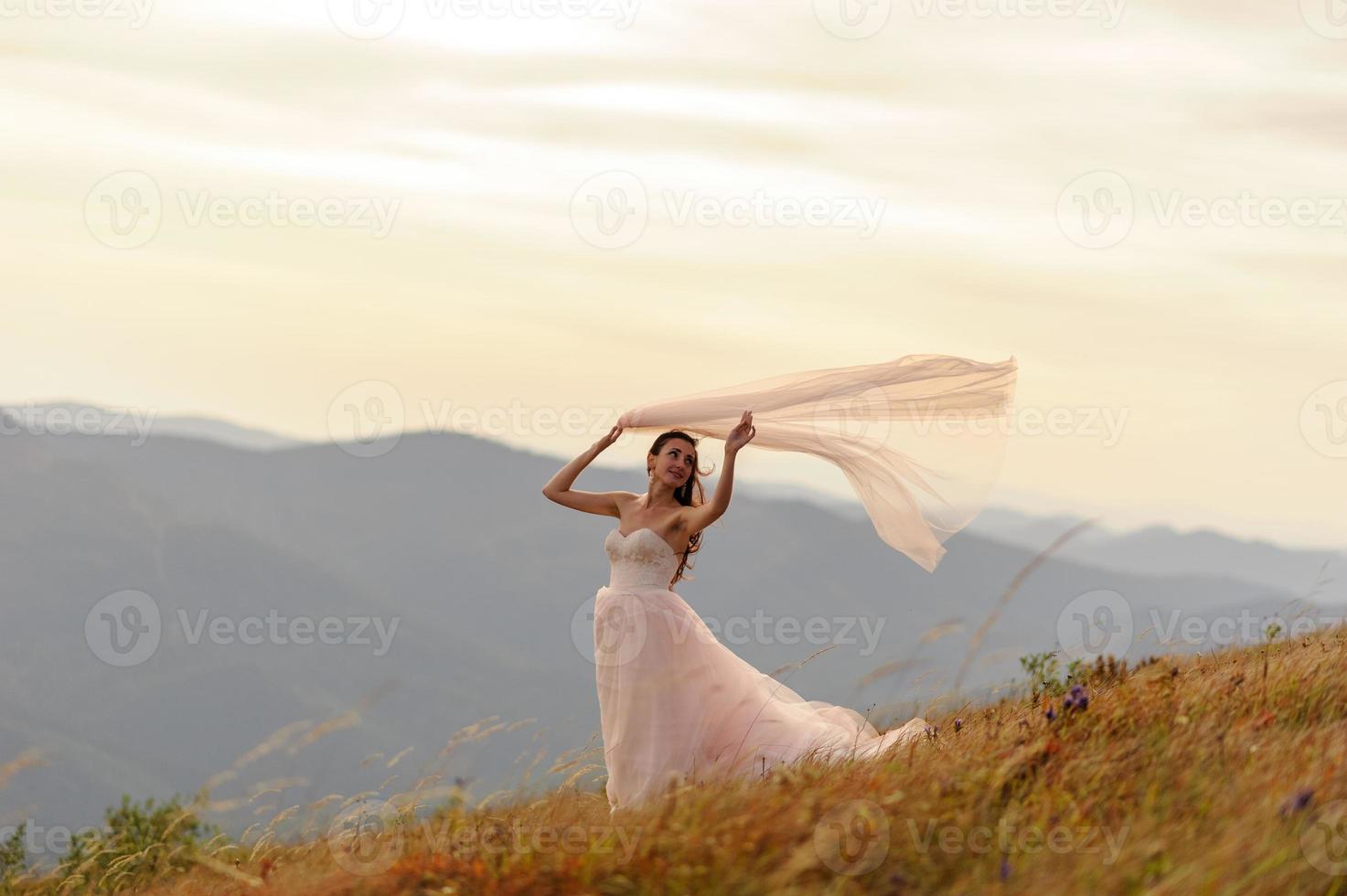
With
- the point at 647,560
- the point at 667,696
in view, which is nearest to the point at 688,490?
the point at 647,560

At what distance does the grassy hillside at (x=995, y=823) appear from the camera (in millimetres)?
4953

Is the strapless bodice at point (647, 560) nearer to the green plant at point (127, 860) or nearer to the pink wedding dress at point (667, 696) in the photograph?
the pink wedding dress at point (667, 696)

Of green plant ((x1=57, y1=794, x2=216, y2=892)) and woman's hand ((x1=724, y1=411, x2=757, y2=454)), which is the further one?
woman's hand ((x1=724, y1=411, x2=757, y2=454))

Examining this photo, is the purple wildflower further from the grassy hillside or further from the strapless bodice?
the strapless bodice

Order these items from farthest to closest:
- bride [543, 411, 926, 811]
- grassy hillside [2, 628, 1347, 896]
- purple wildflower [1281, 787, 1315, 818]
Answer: bride [543, 411, 926, 811] < purple wildflower [1281, 787, 1315, 818] < grassy hillside [2, 628, 1347, 896]

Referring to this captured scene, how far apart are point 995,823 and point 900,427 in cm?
601

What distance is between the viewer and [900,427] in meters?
11.3

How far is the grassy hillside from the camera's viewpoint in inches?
195

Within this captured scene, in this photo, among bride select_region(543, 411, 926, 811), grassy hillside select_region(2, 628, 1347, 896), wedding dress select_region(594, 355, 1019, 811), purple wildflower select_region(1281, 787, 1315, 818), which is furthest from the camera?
wedding dress select_region(594, 355, 1019, 811)

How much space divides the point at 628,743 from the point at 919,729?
2.50 m

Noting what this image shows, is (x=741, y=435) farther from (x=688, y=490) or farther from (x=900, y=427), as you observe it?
(x=900, y=427)

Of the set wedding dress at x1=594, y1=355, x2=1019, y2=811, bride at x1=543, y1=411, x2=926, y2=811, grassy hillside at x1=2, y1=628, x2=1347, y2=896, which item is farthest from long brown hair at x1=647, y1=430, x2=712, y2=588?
grassy hillside at x1=2, y1=628, x2=1347, y2=896

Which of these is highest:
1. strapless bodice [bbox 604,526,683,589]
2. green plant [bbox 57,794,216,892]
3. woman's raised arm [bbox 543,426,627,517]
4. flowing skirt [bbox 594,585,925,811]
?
woman's raised arm [bbox 543,426,627,517]

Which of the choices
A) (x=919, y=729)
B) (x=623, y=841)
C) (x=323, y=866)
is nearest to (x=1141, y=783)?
(x=623, y=841)
